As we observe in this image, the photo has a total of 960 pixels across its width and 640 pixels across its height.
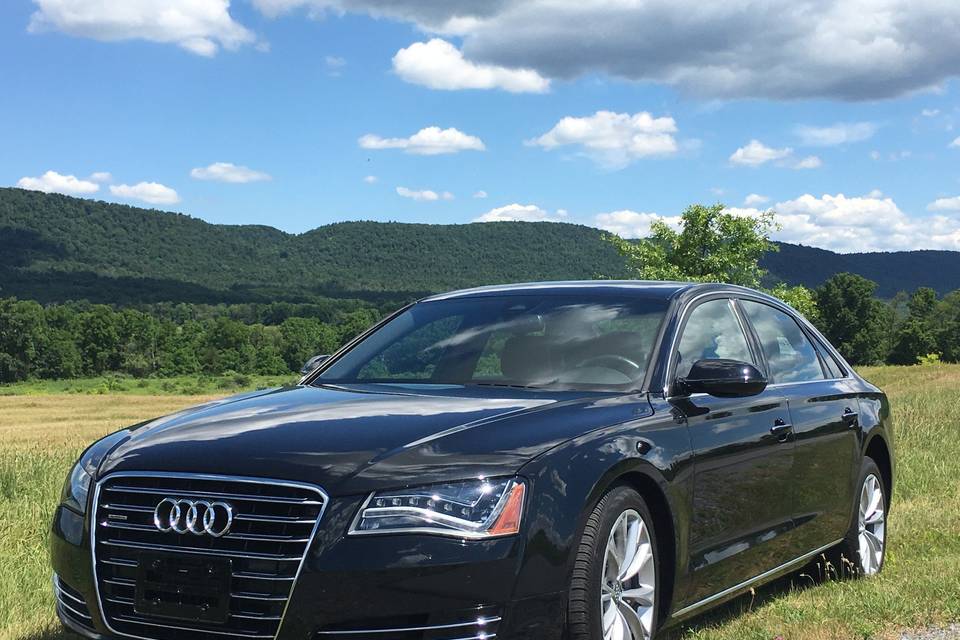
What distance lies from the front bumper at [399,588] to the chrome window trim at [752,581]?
1268 mm

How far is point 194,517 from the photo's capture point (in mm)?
3547

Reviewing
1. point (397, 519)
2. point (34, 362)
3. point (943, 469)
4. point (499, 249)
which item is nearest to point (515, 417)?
point (397, 519)

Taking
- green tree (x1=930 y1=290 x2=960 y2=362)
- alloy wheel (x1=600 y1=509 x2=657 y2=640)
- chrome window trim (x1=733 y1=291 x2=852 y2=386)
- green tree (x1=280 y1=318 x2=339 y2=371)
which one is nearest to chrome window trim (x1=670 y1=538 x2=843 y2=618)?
alloy wheel (x1=600 y1=509 x2=657 y2=640)

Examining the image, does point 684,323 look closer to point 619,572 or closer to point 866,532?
point 619,572

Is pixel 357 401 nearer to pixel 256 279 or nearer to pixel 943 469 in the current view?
pixel 943 469

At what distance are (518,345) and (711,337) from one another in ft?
3.27

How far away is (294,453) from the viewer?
3.66 metres

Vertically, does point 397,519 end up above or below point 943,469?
above

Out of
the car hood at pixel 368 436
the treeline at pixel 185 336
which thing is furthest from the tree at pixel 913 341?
the car hood at pixel 368 436

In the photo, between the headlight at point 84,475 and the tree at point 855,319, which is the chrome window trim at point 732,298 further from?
the tree at point 855,319

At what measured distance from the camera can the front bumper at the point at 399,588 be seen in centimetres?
338

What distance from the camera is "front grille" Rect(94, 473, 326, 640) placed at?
11.2 ft

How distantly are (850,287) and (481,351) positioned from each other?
111 meters

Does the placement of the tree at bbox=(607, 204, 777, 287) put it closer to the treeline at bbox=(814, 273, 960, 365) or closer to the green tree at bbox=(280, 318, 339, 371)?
the treeline at bbox=(814, 273, 960, 365)
